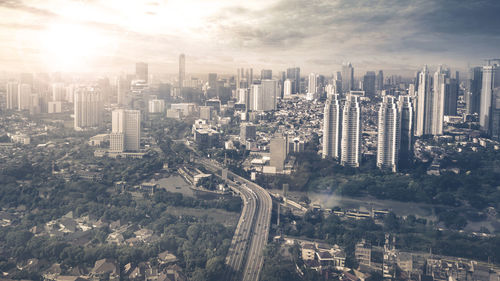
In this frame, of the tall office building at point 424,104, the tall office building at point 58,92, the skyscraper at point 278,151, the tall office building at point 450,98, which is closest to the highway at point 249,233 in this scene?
the skyscraper at point 278,151

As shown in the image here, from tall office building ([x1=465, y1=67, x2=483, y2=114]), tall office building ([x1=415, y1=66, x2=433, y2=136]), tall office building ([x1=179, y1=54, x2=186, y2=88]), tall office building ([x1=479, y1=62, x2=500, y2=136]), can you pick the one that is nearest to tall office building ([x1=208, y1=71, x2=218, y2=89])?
tall office building ([x1=179, y1=54, x2=186, y2=88])

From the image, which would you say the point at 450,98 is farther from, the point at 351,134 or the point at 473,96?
the point at 351,134

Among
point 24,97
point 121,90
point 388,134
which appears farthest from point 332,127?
point 24,97

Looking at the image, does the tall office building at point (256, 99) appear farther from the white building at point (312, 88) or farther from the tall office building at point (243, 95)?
the white building at point (312, 88)

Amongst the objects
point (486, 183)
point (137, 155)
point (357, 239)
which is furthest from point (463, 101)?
point (137, 155)

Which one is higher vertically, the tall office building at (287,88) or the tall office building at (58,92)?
the tall office building at (287,88)

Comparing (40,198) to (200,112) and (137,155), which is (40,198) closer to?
(137,155)
